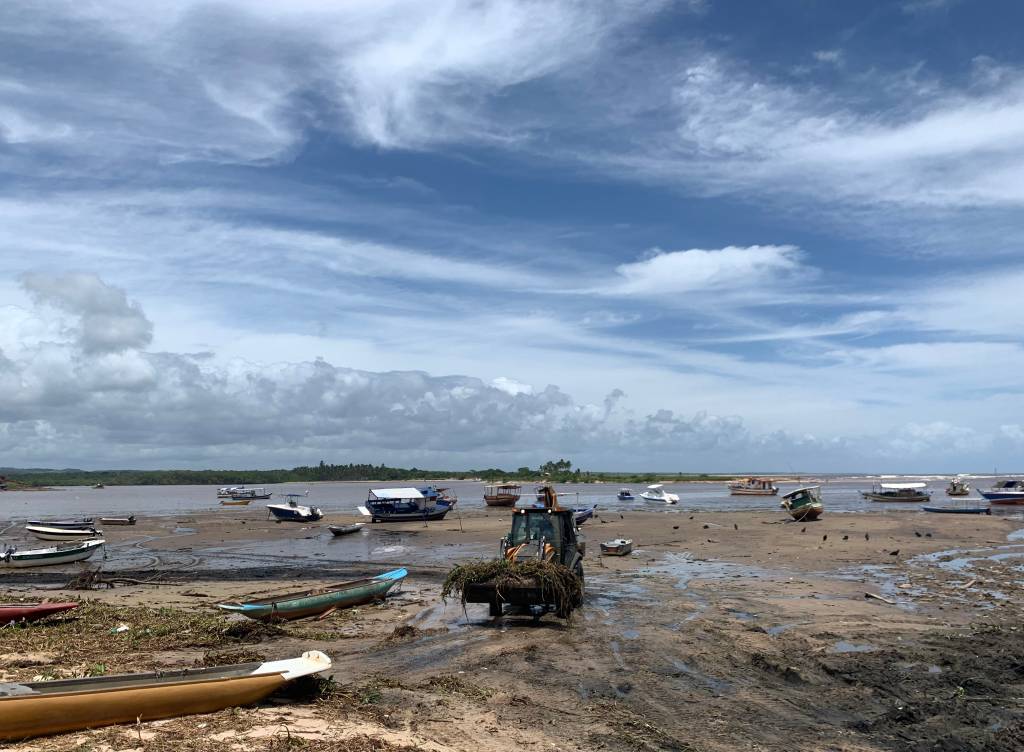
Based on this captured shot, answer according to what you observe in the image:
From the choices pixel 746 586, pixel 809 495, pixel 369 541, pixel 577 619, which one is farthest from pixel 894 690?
pixel 809 495

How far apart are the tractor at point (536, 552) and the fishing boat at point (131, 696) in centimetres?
645

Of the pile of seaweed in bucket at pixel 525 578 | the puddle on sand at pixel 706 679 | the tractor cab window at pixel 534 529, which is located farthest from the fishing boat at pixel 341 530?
the puddle on sand at pixel 706 679

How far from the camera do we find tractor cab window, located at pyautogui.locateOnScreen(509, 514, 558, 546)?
18.6m

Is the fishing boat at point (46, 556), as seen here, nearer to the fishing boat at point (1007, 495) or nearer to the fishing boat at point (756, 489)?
the fishing boat at point (1007, 495)

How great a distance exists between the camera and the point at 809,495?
48406 millimetres

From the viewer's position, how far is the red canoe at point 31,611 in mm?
16672

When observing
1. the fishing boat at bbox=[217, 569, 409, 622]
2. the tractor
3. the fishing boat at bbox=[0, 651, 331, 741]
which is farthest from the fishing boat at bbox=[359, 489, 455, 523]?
the fishing boat at bbox=[0, 651, 331, 741]

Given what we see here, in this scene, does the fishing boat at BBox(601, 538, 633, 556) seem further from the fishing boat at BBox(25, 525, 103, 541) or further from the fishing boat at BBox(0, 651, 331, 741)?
the fishing boat at BBox(25, 525, 103, 541)

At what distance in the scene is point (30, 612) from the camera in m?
17.0

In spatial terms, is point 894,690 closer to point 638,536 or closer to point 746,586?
point 746,586

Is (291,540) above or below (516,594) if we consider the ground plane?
below

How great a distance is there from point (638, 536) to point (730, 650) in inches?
1125

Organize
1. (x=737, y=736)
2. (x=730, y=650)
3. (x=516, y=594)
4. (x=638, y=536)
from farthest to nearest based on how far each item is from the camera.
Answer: (x=638, y=536), (x=516, y=594), (x=730, y=650), (x=737, y=736)

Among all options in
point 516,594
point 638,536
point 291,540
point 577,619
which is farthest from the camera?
point 291,540
